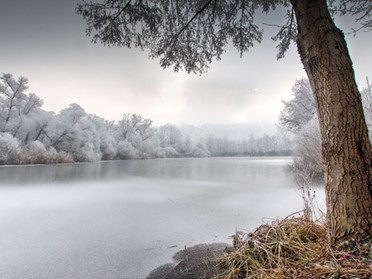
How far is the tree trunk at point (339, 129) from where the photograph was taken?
135cm

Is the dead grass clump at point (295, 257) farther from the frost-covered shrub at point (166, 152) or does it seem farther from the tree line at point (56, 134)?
the frost-covered shrub at point (166, 152)

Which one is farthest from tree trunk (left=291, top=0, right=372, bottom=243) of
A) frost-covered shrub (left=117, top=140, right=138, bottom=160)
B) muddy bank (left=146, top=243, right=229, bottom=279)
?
frost-covered shrub (left=117, top=140, right=138, bottom=160)

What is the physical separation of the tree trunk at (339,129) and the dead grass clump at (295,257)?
165 millimetres

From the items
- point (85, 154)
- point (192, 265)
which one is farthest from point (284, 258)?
point (85, 154)

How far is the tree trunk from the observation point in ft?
4.44

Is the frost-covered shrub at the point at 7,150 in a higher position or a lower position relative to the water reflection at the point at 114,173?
higher

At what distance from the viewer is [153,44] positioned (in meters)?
3.31

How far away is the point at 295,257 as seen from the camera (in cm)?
150

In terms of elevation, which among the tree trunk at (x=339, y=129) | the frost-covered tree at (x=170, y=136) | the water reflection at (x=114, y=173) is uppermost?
the frost-covered tree at (x=170, y=136)

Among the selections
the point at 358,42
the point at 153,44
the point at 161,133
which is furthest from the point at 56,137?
the point at 161,133

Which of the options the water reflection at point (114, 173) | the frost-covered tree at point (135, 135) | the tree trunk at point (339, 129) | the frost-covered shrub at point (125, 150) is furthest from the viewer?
the frost-covered tree at point (135, 135)

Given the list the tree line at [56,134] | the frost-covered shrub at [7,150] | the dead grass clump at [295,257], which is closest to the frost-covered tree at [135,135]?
the tree line at [56,134]

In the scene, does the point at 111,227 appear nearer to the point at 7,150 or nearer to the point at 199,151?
the point at 7,150

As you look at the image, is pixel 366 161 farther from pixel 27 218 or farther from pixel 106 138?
pixel 106 138
